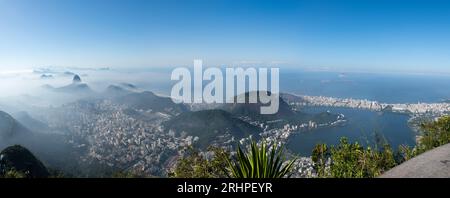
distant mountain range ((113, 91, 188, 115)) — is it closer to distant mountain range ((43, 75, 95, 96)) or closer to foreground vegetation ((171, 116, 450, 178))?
distant mountain range ((43, 75, 95, 96))

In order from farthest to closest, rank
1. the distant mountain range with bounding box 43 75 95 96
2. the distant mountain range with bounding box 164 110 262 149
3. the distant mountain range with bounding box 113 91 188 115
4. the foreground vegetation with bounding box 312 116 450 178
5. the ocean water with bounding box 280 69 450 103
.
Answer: the distant mountain range with bounding box 43 75 95 96 < the ocean water with bounding box 280 69 450 103 < the distant mountain range with bounding box 113 91 188 115 < the distant mountain range with bounding box 164 110 262 149 < the foreground vegetation with bounding box 312 116 450 178

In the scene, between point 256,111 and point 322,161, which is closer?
point 322,161

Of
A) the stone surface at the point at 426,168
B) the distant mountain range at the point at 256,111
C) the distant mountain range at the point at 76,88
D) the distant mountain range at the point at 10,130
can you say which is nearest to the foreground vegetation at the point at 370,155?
the stone surface at the point at 426,168

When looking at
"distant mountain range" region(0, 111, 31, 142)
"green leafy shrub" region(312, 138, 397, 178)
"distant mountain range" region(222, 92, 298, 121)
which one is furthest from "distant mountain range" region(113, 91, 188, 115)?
"green leafy shrub" region(312, 138, 397, 178)

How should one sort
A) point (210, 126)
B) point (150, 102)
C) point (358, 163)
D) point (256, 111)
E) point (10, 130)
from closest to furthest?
point (358, 163)
point (210, 126)
point (10, 130)
point (256, 111)
point (150, 102)

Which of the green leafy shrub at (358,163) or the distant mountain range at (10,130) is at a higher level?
the green leafy shrub at (358,163)

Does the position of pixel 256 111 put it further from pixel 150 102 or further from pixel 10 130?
pixel 10 130

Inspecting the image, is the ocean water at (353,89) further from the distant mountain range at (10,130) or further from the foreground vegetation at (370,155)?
the foreground vegetation at (370,155)

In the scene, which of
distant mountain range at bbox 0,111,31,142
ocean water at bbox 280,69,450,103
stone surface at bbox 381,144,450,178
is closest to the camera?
stone surface at bbox 381,144,450,178

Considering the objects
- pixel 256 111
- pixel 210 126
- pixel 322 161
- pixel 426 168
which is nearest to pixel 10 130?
pixel 210 126

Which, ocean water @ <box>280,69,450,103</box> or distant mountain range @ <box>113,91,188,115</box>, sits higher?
ocean water @ <box>280,69,450,103</box>
